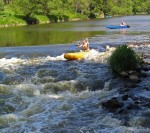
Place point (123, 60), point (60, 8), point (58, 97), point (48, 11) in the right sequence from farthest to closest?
point (60, 8) < point (48, 11) < point (123, 60) < point (58, 97)

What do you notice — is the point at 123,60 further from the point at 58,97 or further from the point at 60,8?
the point at 60,8

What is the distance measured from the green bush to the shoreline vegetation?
64.9 metres

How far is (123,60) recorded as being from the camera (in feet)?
75.3

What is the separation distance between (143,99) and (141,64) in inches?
306

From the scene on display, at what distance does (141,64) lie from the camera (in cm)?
2570

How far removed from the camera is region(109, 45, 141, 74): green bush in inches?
902

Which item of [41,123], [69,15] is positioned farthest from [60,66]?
[69,15]

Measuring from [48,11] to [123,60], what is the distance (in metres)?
91.9

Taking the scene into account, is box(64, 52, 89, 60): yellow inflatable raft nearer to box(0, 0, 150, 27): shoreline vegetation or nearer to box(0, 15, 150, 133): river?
box(0, 15, 150, 133): river

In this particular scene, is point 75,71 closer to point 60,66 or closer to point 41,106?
point 60,66

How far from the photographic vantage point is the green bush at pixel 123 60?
22906mm

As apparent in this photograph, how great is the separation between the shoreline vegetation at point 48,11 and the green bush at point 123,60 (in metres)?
64.9

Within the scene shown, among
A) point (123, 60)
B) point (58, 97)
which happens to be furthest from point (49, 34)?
point (58, 97)

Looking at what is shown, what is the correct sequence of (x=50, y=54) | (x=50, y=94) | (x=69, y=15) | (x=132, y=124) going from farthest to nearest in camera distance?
1. (x=69, y=15)
2. (x=50, y=54)
3. (x=50, y=94)
4. (x=132, y=124)
